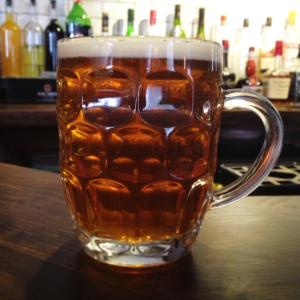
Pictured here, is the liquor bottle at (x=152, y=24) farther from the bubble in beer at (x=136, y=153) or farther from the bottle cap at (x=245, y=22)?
the bubble in beer at (x=136, y=153)

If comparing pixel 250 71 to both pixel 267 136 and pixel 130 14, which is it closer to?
pixel 130 14

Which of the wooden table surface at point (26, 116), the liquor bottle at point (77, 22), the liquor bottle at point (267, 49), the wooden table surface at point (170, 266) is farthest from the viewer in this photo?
the liquor bottle at point (267, 49)

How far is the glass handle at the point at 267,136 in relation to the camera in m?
0.37

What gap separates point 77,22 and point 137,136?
1.53m

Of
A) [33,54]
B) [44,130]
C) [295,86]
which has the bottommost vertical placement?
[44,130]

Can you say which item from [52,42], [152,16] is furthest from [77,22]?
[152,16]

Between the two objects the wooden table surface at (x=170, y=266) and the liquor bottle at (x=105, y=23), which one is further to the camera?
the liquor bottle at (x=105, y=23)

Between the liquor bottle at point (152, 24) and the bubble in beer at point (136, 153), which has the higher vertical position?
the liquor bottle at point (152, 24)

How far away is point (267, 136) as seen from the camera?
38 centimetres

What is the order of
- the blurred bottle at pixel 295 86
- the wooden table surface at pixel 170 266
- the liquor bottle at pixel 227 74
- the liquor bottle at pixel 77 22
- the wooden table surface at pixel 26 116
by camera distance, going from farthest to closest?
the liquor bottle at pixel 227 74
the blurred bottle at pixel 295 86
the liquor bottle at pixel 77 22
the wooden table surface at pixel 26 116
the wooden table surface at pixel 170 266

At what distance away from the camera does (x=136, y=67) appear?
32 cm

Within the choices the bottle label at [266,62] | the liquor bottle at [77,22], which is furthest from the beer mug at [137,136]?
the bottle label at [266,62]

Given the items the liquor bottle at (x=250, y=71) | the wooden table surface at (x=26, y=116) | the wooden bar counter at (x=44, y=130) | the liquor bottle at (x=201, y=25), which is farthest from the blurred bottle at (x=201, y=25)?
the wooden table surface at (x=26, y=116)

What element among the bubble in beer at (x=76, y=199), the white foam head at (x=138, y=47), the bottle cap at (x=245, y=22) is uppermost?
the bottle cap at (x=245, y=22)
